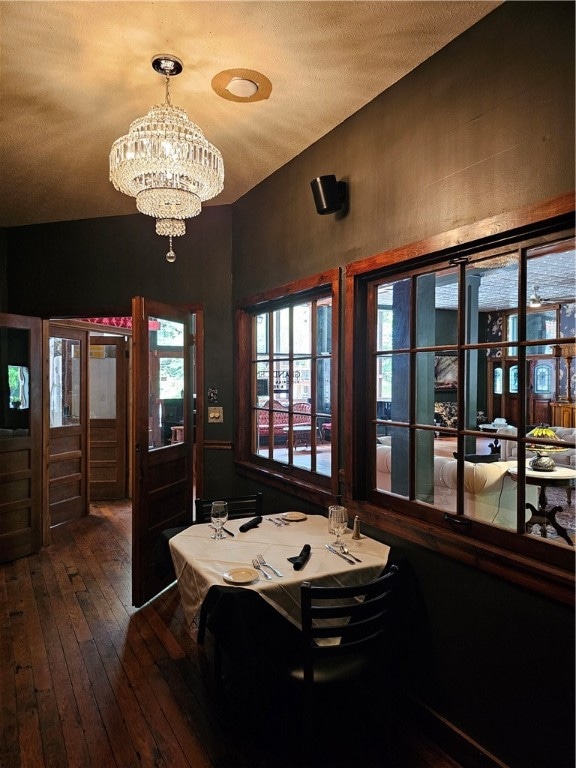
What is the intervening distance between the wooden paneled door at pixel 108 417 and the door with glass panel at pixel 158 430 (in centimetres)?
205

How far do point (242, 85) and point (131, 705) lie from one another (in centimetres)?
305

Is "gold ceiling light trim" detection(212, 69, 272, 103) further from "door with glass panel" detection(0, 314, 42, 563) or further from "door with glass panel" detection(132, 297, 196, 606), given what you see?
"door with glass panel" detection(0, 314, 42, 563)

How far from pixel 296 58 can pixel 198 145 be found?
599 mm

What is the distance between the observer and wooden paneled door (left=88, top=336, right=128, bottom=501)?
5.79 m

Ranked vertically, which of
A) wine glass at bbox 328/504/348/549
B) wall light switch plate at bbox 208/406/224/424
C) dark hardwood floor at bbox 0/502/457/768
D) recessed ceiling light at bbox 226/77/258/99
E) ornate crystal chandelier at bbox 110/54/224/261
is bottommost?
dark hardwood floor at bbox 0/502/457/768

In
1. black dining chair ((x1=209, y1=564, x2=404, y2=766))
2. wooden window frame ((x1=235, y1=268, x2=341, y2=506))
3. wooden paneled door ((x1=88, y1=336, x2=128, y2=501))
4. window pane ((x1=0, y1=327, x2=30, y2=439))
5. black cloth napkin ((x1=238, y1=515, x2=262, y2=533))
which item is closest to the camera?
black dining chair ((x1=209, y1=564, x2=404, y2=766))

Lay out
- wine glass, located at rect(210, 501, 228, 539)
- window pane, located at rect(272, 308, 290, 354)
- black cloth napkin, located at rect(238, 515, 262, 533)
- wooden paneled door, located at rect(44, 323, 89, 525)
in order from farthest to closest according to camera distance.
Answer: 1. wooden paneled door, located at rect(44, 323, 89, 525)
2. window pane, located at rect(272, 308, 290, 354)
3. black cloth napkin, located at rect(238, 515, 262, 533)
4. wine glass, located at rect(210, 501, 228, 539)

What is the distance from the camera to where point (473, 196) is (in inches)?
76.7

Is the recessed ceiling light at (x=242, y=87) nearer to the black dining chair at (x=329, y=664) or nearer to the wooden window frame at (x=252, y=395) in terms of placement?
the wooden window frame at (x=252, y=395)

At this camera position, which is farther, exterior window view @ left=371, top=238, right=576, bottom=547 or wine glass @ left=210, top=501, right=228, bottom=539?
wine glass @ left=210, top=501, right=228, bottom=539

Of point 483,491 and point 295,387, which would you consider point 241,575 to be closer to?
point 483,491

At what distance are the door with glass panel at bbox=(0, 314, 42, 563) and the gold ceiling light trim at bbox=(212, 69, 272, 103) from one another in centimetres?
277

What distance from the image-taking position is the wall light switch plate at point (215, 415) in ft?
13.3

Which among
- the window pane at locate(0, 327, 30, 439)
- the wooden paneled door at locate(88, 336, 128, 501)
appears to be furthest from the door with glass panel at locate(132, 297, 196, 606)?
the wooden paneled door at locate(88, 336, 128, 501)
